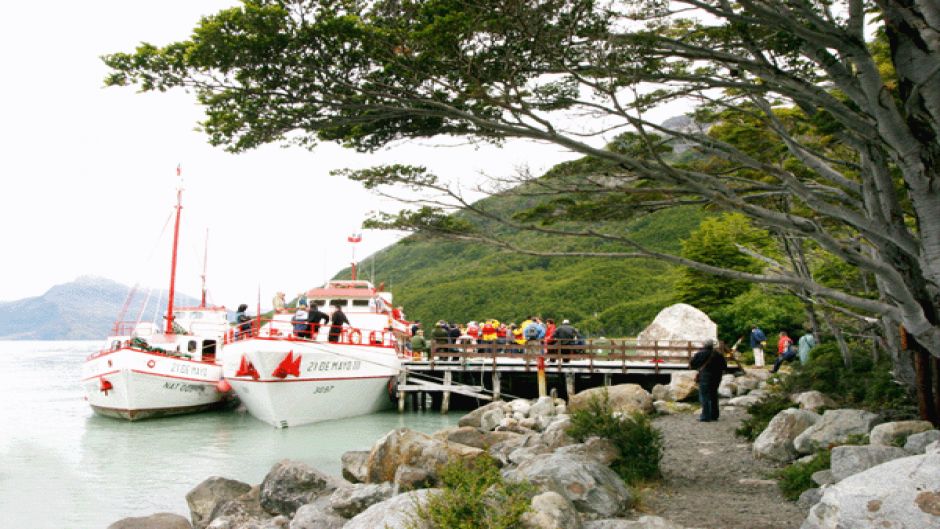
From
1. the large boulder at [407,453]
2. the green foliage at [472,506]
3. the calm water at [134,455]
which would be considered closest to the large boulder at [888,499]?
the green foliage at [472,506]

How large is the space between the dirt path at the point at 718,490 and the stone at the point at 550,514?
144cm

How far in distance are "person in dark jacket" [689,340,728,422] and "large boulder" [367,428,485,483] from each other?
19.1ft

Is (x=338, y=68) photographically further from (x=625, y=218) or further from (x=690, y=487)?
(x=690, y=487)

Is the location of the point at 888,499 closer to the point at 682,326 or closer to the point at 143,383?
the point at 143,383

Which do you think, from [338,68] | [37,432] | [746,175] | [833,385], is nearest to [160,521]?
[338,68]

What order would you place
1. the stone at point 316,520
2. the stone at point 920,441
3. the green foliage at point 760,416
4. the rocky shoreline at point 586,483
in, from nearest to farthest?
1. the rocky shoreline at point 586,483
2. the stone at point 920,441
3. the stone at point 316,520
4. the green foliage at point 760,416

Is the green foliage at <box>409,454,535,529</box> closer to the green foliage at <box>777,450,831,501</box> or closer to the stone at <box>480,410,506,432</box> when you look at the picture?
the green foliage at <box>777,450,831,501</box>

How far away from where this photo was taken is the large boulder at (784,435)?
31.4 ft

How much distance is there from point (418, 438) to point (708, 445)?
4.89m

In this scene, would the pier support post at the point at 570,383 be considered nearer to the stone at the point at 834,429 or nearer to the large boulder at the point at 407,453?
the large boulder at the point at 407,453

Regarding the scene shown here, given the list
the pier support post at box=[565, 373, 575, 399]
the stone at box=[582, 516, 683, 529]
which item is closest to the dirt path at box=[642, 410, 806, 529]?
the stone at box=[582, 516, 683, 529]

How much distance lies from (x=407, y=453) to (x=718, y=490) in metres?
4.14

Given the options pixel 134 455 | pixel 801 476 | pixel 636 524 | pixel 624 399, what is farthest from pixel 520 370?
pixel 636 524

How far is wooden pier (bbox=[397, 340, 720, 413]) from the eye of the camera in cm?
2550
